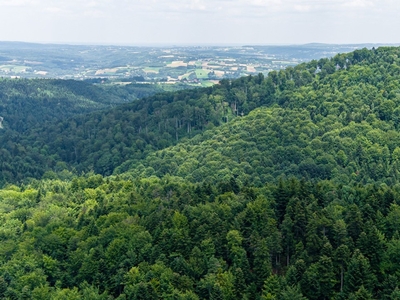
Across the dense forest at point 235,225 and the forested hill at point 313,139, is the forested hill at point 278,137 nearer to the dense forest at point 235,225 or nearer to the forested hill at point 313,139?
the forested hill at point 313,139

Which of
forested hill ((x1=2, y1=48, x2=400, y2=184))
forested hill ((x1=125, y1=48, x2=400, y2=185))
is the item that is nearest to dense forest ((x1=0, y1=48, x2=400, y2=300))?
forested hill ((x1=125, y1=48, x2=400, y2=185))

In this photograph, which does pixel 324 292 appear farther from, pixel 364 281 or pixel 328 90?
pixel 328 90

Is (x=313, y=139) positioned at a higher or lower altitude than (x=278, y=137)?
higher

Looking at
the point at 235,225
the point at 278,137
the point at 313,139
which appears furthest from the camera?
the point at 278,137

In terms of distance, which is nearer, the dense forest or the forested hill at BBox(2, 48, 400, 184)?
the dense forest

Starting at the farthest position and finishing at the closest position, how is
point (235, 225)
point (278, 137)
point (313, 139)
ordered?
point (278, 137), point (313, 139), point (235, 225)

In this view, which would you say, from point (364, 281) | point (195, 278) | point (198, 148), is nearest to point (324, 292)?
point (364, 281)

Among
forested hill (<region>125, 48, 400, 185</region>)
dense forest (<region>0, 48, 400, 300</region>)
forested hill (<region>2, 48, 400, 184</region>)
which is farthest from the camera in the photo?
forested hill (<region>2, 48, 400, 184</region>)

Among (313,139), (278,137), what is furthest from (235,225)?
(278,137)

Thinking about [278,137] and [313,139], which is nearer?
[313,139]

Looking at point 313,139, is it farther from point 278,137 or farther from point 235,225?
point 235,225

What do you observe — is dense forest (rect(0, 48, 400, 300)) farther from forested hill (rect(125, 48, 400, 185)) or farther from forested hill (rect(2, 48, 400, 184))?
forested hill (rect(2, 48, 400, 184))
